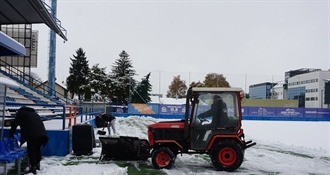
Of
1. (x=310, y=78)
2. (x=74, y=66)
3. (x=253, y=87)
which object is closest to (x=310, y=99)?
(x=310, y=78)

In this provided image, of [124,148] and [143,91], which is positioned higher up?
[143,91]

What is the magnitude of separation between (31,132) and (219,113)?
14.3ft

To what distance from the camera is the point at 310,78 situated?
66438 millimetres

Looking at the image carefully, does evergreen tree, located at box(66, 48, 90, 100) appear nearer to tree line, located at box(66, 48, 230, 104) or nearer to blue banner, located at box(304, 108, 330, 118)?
tree line, located at box(66, 48, 230, 104)

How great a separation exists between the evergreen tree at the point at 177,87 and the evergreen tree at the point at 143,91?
3.41 metres

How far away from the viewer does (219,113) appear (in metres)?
9.14

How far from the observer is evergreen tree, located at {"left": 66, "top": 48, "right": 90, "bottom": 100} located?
6431cm

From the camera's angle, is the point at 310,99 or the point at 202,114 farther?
the point at 310,99

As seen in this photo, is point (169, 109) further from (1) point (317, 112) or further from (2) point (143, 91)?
(2) point (143, 91)

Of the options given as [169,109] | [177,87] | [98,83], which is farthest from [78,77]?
[169,109]

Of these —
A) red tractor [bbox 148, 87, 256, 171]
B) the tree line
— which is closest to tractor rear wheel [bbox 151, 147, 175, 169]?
red tractor [bbox 148, 87, 256, 171]

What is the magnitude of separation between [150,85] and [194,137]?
44.8m

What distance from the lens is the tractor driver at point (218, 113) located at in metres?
9.13

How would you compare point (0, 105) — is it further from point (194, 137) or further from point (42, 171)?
point (194, 137)
